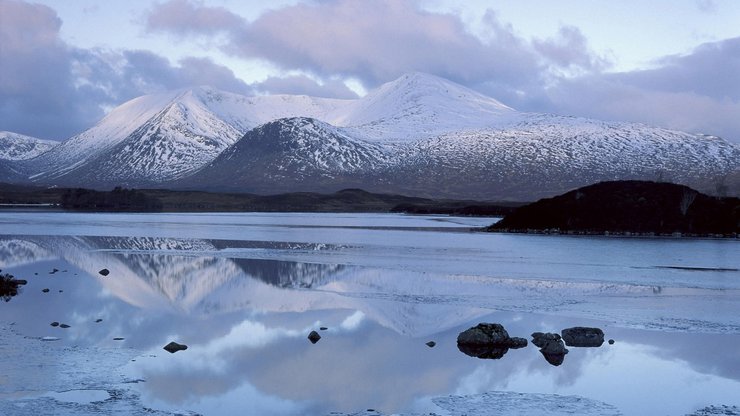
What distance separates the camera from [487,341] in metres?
23.5

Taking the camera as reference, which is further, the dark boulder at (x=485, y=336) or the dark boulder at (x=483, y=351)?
the dark boulder at (x=485, y=336)

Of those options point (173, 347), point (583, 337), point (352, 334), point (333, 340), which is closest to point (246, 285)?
point (352, 334)

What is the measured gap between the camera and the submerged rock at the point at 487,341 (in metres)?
23.1

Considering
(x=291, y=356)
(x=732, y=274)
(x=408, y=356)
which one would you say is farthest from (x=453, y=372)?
(x=732, y=274)

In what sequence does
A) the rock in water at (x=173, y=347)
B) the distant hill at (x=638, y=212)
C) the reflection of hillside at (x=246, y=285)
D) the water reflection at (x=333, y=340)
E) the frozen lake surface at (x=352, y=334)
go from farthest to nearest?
the distant hill at (x=638, y=212) → the reflection of hillside at (x=246, y=285) → the rock in water at (x=173, y=347) → the water reflection at (x=333, y=340) → the frozen lake surface at (x=352, y=334)

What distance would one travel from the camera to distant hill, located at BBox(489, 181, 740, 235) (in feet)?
271

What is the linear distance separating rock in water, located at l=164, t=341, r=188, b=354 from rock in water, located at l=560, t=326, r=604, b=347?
10.8m

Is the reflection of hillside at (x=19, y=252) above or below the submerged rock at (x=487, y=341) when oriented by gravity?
above

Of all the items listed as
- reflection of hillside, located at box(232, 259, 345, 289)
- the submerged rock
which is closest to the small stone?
the submerged rock

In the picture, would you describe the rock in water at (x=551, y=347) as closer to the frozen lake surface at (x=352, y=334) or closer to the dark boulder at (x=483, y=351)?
the frozen lake surface at (x=352, y=334)

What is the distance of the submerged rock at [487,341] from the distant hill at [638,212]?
205 feet

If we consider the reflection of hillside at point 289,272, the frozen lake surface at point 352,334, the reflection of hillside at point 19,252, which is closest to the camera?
the frozen lake surface at point 352,334

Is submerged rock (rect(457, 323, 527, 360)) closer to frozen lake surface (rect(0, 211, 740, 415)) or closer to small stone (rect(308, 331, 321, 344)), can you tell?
frozen lake surface (rect(0, 211, 740, 415))

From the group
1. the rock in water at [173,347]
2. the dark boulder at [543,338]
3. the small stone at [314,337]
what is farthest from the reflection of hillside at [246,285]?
the rock in water at [173,347]
